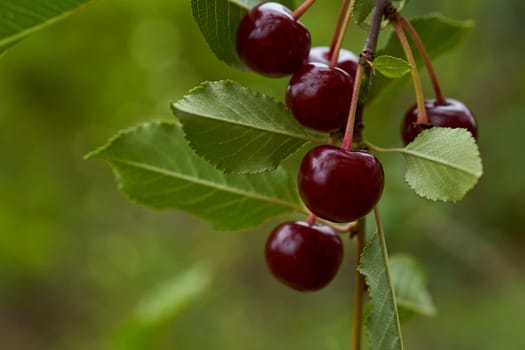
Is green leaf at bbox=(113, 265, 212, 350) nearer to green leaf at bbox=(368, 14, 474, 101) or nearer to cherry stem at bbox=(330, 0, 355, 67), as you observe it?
green leaf at bbox=(368, 14, 474, 101)

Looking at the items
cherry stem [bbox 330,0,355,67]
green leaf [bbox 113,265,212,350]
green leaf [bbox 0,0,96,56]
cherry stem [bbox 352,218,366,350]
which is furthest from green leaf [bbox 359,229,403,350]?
green leaf [bbox 113,265,212,350]

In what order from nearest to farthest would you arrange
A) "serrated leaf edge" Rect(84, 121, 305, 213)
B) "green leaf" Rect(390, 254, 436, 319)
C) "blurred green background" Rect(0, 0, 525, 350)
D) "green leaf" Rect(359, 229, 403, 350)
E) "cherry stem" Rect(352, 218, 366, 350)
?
"green leaf" Rect(359, 229, 403, 350) < "cherry stem" Rect(352, 218, 366, 350) < "serrated leaf edge" Rect(84, 121, 305, 213) < "green leaf" Rect(390, 254, 436, 319) < "blurred green background" Rect(0, 0, 525, 350)

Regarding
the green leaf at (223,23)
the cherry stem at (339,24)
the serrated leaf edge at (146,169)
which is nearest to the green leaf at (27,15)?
the green leaf at (223,23)

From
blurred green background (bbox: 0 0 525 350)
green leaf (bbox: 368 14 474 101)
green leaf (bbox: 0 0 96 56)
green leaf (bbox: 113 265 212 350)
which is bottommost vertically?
blurred green background (bbox: 0 0 525 350)

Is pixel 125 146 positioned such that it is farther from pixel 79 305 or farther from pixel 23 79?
pixel 79 305

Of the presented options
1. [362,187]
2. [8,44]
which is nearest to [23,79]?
[8,44]

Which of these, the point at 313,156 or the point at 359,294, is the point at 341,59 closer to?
the point at 313,156

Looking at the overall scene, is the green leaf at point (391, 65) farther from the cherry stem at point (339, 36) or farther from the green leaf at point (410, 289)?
the green leaf at point (410, 289)
